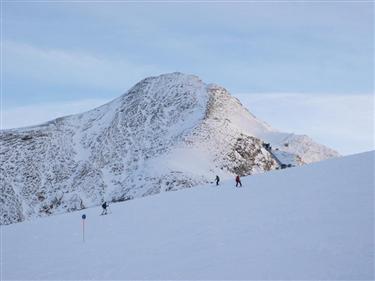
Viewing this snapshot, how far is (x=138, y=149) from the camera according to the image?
97500mm

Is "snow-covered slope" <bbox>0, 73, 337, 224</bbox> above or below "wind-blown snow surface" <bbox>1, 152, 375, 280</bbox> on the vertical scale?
above

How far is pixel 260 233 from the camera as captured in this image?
719 inches

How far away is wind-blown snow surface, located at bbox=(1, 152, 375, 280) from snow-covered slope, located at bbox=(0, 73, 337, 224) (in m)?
44.6

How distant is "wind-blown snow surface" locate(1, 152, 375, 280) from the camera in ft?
48.8

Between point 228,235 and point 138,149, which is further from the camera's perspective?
point 138,149

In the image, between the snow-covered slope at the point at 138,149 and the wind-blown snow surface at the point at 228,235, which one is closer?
the wind-blown snow surface at the point at 228,235

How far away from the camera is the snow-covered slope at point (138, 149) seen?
3159 inches

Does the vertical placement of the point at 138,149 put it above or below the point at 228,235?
above

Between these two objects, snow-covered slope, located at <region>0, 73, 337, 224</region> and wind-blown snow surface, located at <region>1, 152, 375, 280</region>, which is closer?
wind-blown snow surface, located at <region>1, 152, 375, 280</region>

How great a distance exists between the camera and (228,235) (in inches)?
748

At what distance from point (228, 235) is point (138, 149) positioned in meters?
79.4

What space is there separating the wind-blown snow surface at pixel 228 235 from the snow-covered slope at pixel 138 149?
44648 millimetres

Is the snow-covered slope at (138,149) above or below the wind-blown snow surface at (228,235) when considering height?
above

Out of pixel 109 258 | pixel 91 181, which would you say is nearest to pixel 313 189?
pixel 109 258
